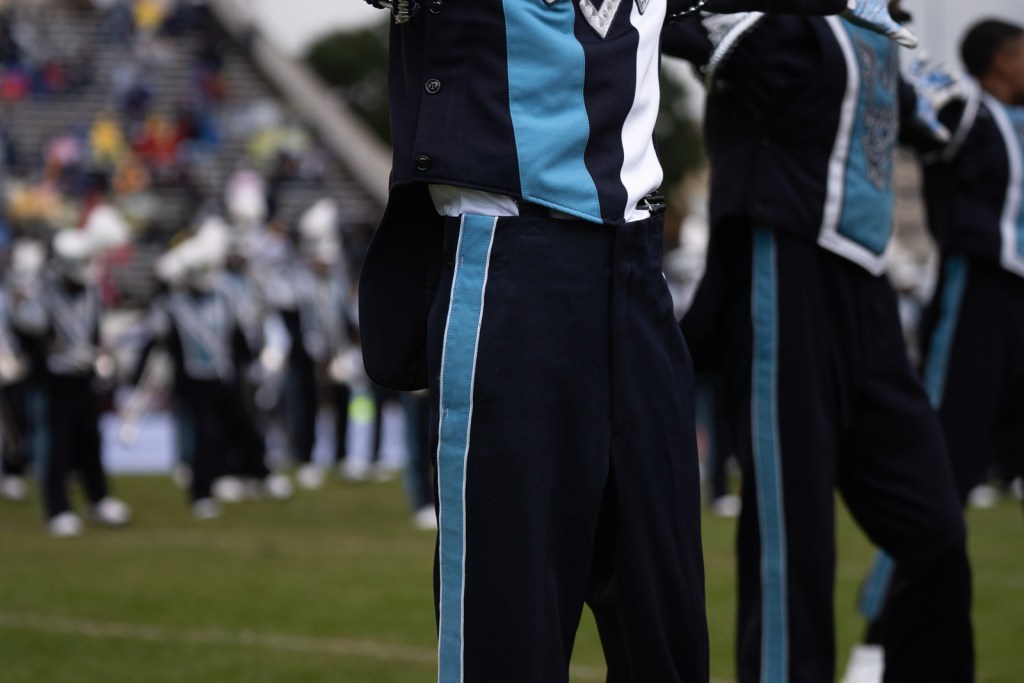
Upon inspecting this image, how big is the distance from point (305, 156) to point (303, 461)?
16455mm

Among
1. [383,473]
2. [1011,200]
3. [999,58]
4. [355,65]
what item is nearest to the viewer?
[1011,200]

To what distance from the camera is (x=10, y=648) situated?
6.18 metres

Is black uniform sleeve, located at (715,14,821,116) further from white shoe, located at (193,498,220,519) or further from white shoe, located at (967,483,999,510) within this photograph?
white shoe, located at (193,498,220,519)

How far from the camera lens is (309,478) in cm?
1502

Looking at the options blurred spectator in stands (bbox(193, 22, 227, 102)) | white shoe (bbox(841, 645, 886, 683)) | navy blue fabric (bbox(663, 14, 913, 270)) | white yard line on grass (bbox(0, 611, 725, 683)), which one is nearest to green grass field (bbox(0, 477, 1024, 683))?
white yard line on grass (bbox(0, 611, 725, 683))

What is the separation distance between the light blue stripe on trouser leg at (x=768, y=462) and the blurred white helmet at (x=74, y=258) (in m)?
8.79

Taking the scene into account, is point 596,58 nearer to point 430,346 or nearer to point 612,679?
point 430,346

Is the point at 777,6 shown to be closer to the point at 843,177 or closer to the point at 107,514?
the point at 843,177

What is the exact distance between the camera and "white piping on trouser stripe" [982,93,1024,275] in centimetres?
511

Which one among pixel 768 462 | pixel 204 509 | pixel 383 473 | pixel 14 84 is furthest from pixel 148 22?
pixel 768 462

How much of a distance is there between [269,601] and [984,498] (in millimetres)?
6866

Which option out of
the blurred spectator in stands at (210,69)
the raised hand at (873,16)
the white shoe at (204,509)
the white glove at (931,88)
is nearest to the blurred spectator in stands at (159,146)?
the blurred spectator in stands at (210,69)

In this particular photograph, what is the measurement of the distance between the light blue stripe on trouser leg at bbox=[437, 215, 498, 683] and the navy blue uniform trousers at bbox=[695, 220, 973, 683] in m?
1.36

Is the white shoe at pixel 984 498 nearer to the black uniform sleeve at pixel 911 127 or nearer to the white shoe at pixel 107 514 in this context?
the white shoe at pixel 107 514
